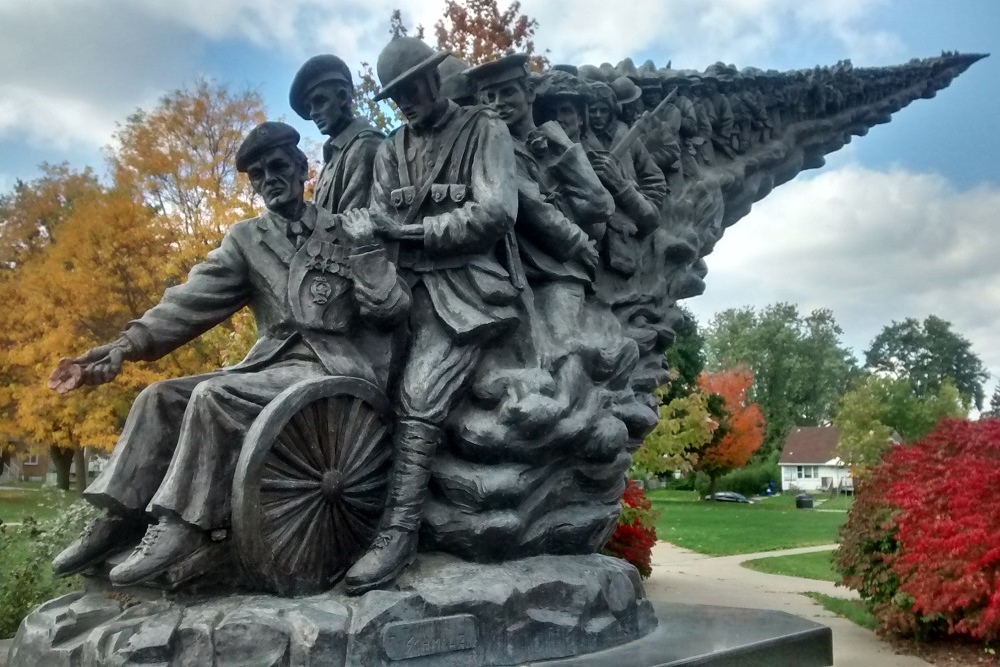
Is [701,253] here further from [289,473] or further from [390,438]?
[289,473]

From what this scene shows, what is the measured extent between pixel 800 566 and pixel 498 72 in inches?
425

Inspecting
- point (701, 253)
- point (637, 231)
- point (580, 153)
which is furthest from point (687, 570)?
point (580, 153)

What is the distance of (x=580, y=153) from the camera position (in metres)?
5.38

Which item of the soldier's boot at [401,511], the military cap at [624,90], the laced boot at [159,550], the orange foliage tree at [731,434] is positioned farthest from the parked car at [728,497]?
the laced boot at [159,550]

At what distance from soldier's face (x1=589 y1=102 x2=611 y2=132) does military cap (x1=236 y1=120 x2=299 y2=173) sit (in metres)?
2.55

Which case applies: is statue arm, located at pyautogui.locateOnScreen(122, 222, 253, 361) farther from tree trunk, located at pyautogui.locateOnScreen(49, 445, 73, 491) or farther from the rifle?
tree trunk, located at pyautogui.locateOnScreen(49, 445, 73, 491)

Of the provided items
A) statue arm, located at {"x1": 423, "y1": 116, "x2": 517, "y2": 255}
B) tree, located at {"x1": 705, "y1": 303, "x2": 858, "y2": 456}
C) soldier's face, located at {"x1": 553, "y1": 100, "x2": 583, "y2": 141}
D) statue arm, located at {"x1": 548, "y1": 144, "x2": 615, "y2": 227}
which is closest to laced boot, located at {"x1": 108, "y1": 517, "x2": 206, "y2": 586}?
statue arm, located at {"x1": 423, "y1": 116, "x2": 517, "y2": 255}

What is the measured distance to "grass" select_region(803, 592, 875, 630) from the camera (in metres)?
9.52

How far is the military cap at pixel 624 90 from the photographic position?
6574 millimetres

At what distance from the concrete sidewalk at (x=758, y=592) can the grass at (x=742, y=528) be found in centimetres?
102

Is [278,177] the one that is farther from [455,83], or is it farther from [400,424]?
[455,83]

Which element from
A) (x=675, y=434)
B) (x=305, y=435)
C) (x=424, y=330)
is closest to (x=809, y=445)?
(x=675, y=434)

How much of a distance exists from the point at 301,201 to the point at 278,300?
1.59 ft

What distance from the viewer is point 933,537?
26.2 ft
